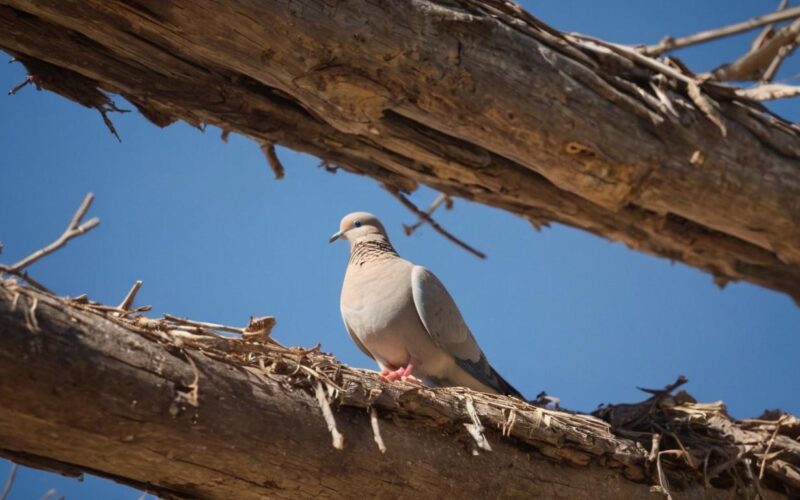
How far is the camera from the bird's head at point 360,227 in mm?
4441

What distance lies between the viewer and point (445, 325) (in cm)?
382

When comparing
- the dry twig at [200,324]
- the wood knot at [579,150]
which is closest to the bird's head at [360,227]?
the wood knot at [579,150]

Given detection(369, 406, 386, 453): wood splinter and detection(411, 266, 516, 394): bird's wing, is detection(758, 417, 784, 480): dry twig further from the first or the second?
detection(369, 406, 386, 453): wood splinter

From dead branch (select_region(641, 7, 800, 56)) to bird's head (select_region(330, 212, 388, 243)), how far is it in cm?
166

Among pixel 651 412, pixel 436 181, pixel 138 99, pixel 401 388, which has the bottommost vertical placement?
pixel 401 388

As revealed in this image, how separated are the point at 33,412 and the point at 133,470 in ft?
1.15

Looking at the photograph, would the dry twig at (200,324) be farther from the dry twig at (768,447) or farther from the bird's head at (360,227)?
the dry twig at (768,447)

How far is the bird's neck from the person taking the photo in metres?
4.20

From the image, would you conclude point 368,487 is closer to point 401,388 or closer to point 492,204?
point 401,388

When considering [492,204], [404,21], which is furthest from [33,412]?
[492,204]

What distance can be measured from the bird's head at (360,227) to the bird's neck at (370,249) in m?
0.04

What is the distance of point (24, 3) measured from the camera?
2590mm

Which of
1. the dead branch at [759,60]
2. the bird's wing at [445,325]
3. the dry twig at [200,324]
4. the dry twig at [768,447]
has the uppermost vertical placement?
the dead branch at [759,60]

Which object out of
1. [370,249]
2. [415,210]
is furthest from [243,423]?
[370,249]
